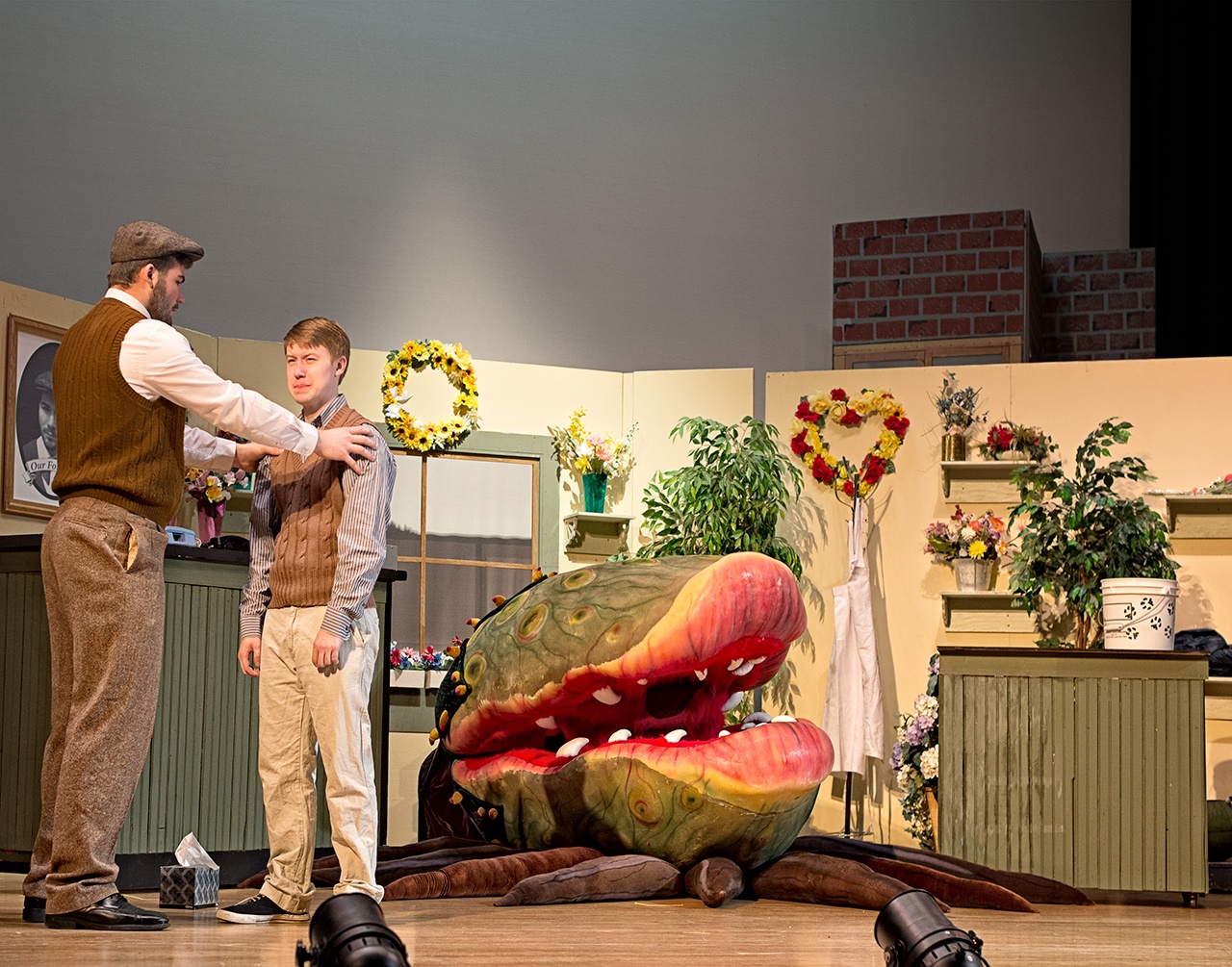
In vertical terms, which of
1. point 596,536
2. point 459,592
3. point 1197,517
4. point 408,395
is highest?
point 408,395

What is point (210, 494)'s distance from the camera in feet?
19.5

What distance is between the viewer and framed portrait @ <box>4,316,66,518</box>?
18.3 feet

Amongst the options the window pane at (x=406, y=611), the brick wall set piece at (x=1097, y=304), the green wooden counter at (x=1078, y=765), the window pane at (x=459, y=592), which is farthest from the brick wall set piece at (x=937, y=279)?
the green wooden counter at (x=1078, y=765)

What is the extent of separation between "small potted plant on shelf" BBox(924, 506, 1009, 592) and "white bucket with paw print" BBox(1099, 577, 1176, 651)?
142 centimetres

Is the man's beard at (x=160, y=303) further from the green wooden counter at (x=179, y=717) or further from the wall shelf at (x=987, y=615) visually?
the wall shelf at (x=987, y=615)

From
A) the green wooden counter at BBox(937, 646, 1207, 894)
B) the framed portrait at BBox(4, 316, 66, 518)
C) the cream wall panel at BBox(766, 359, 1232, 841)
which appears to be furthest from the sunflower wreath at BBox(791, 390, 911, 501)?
the framed portrait at BBox(4, 316, 66, 518)

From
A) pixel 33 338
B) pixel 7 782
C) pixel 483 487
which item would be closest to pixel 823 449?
pixel 483 487

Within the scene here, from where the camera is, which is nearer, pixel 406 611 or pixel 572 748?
pixel 572 748

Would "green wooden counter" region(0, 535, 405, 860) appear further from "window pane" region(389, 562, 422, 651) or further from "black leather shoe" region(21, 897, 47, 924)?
"window pane" region(389, 562, 422, 651)

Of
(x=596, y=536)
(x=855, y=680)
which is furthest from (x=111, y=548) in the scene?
(x=855, y=680)

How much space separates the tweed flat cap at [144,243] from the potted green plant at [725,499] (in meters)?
3.11

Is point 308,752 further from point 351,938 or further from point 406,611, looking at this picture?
point 406,611

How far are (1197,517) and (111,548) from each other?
15.2 ft

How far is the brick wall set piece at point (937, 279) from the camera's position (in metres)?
7.53
